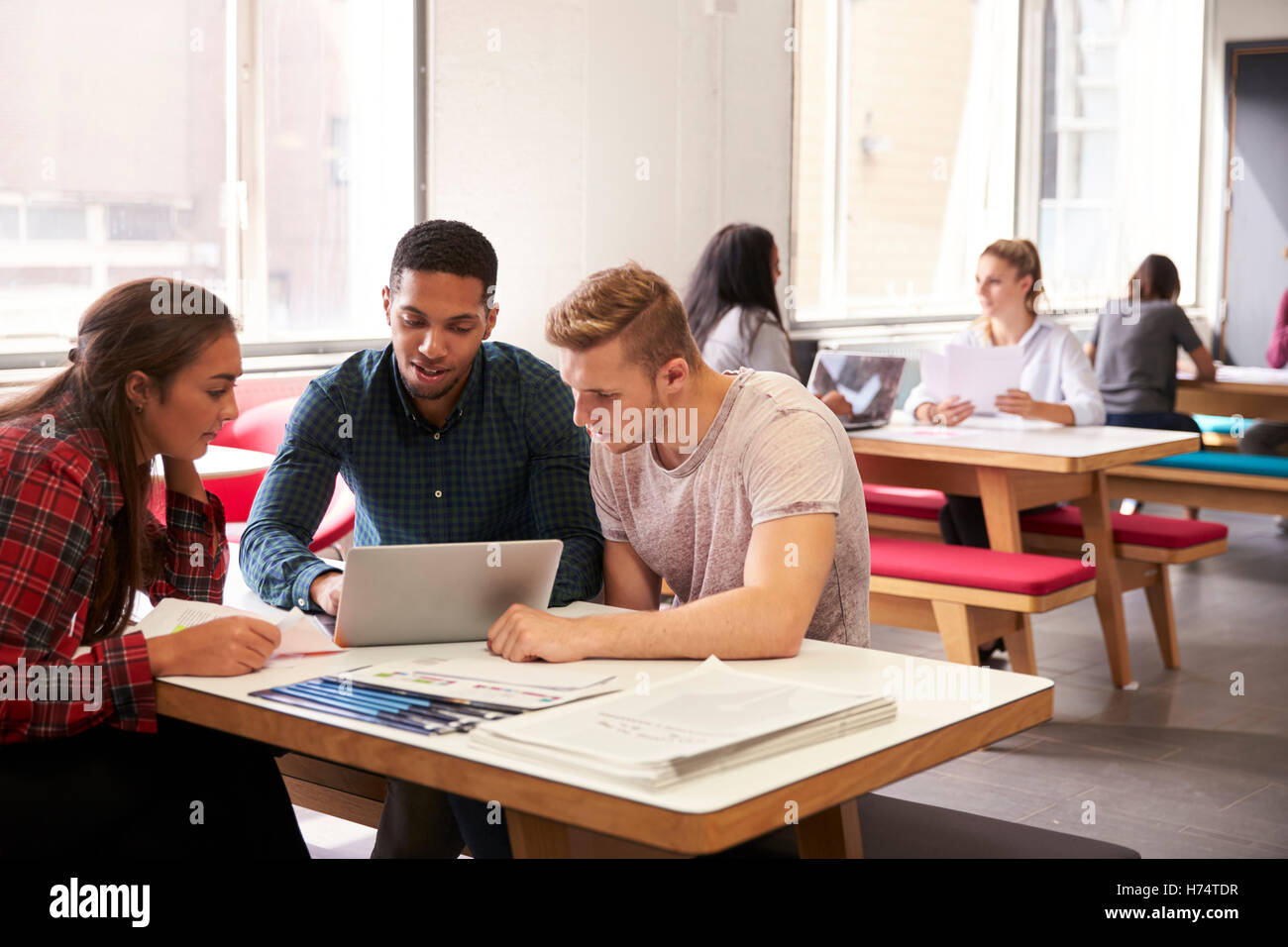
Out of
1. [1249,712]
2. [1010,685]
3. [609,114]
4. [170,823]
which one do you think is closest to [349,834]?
[170,823]

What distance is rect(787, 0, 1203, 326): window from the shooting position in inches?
305

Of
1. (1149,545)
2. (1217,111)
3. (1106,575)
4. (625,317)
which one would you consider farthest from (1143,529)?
(1217,111)

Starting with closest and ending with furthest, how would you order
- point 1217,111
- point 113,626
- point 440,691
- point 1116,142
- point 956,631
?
point 440,691, point 113,626, point 956,631, point 1116,142, point 1217,111

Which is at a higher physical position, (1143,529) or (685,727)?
(685,727)

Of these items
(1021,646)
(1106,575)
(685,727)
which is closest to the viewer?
(685,727)

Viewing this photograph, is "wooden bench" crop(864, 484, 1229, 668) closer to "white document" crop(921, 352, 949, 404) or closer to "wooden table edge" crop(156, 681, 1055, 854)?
"white document" crop(921, 352, 949, 404)

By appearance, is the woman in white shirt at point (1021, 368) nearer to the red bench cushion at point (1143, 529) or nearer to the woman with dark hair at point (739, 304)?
the red bench cushion at point (1143, 529)

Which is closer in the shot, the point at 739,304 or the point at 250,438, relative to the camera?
the point at 250,438

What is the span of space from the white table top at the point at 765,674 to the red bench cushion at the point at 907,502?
3.00m

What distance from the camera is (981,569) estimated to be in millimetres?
4004

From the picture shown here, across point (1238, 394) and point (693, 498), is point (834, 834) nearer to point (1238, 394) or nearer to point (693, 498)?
point (693, 498)

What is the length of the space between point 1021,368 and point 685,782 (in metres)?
3.62

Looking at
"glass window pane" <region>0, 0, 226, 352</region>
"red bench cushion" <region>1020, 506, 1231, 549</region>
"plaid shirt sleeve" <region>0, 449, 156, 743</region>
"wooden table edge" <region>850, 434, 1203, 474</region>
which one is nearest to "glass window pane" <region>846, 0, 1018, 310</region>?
"red bench cushion" <region>1020, 506, 1231, 549</region>

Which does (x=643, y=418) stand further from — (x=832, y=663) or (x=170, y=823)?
(x=170, y=823)
